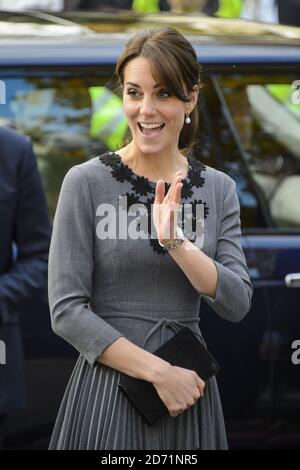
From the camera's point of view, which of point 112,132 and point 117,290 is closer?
point 117,290

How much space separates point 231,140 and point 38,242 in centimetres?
99

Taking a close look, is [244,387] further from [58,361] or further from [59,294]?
[59,294]

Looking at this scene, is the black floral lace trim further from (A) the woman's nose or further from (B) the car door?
(B) the car door

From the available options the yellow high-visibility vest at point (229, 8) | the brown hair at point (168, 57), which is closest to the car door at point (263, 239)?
the brown hair at point (168, 57)

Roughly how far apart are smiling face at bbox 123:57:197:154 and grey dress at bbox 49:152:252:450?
0.09 meters

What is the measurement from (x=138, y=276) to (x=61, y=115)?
60.1 inches

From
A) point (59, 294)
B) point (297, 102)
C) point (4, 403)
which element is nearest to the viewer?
point (59, 294)

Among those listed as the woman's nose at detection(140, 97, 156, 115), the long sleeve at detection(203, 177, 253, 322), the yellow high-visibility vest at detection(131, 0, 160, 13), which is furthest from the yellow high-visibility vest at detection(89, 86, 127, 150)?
the yellow high-visibility vest at detection(131, 0, 160, 13)

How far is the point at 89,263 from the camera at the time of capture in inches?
108

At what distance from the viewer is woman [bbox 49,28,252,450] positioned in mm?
2711

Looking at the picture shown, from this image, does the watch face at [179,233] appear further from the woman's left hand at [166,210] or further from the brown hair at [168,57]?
the brown hair at [168,57]

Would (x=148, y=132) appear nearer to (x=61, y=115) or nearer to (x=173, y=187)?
(x=173, y=187)

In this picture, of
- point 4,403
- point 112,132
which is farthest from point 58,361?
point 112,132

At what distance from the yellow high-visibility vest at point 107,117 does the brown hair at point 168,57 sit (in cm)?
140
